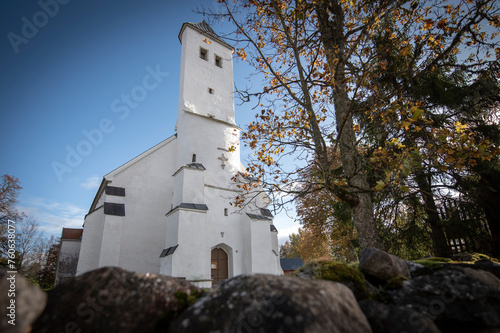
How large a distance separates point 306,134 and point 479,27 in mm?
4498

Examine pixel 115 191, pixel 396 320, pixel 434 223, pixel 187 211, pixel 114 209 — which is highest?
pixel 115 191

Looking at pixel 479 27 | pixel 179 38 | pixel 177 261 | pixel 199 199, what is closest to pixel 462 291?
pixel 479 27

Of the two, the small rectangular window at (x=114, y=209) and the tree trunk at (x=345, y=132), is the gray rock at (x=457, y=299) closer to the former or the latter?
the tree trunk at (x=345, y=132)

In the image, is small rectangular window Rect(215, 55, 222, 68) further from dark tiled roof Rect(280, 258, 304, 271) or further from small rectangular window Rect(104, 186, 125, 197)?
dark tiled roof Rect(280, 258, 304, 271)

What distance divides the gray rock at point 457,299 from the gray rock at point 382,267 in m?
0.27

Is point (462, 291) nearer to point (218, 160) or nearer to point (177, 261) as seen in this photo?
point (177, 261)

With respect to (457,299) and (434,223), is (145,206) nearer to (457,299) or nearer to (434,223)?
(434,223)

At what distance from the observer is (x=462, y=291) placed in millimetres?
2104

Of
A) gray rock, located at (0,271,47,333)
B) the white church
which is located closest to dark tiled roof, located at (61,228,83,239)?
the white church

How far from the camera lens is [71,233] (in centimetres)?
1977

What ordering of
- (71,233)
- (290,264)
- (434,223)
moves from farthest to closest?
(290,264) → (71,233) → (434,223)

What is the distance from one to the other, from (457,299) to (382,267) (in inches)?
26.3

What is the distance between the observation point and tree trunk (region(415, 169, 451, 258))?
8234 millimetres

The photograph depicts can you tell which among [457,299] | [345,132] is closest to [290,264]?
[345,132]
